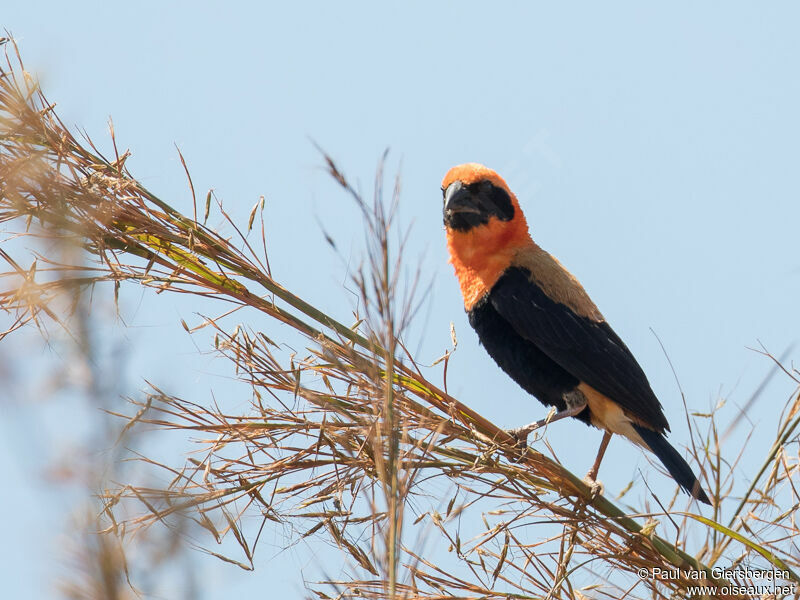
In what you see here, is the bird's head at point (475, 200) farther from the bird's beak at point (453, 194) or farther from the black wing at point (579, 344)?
the black wing at point (579, 344)

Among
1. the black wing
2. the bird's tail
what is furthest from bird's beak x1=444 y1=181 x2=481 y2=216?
the bird's tail

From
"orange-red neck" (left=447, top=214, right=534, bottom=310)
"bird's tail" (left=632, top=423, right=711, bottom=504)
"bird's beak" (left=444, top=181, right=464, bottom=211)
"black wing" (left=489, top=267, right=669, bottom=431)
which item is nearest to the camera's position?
"bird's tail" (left=632, top=423, right=711, bottom=504)

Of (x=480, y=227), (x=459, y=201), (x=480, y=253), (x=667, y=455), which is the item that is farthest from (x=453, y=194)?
(x=667, y=455)

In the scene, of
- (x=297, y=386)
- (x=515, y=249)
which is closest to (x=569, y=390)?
(x=515, y=249)

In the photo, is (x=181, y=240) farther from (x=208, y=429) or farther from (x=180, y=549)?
(x=180, y=549)

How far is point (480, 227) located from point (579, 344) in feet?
2.37

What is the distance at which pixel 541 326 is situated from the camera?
3824 mm

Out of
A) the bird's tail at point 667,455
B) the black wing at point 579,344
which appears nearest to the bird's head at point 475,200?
the black wing at point 579,344

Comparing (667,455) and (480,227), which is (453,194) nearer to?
(480,227)

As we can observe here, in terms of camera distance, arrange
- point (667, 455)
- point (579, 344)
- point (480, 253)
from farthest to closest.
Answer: point (480, 253) → point (579, 344) → point (667, 455)

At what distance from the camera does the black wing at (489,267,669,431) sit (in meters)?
3.69

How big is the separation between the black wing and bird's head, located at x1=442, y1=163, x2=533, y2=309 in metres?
0.14

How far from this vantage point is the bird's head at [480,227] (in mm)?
4078

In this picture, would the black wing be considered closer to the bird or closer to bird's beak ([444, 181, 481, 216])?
the bird
